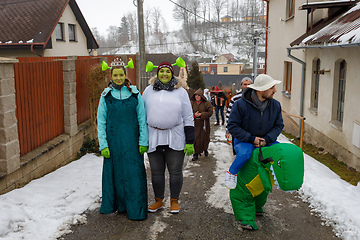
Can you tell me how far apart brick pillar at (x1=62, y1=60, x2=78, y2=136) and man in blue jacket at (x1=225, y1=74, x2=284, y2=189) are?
3.88m

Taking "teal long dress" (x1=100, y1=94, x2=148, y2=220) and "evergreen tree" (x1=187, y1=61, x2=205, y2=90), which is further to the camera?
"evergreen tree" (x1=187, y1=61, x2=205, y2=90)

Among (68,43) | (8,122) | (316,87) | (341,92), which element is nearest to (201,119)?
(341,92)

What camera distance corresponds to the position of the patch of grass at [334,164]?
688 centimetres

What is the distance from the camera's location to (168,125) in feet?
14.3

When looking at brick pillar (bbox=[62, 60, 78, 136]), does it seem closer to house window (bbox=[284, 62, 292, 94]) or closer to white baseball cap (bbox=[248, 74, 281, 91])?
white baseball cap (bbox=[248, 74, 281, 91])

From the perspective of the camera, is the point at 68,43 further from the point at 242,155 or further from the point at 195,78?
the point at 242,155

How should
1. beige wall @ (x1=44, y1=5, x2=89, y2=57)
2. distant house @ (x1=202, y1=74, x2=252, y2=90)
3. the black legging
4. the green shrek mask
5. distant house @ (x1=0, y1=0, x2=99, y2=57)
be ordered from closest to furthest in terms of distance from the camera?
1. the green shrek mask
2. the black legging
3. distant house @ (x1=0, y1=0, x2=99, y2=57)
4. beige wall @ (x1=44, y1=5, x2=89, y2=57)
5. distant house @ (x1=202, y1=74, x2=252, y2=90)

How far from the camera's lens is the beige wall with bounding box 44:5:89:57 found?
65.8 feet

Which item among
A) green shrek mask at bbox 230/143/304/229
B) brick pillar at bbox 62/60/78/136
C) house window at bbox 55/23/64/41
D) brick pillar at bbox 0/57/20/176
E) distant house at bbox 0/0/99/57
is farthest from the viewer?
house window at bbox 55/23/64/41

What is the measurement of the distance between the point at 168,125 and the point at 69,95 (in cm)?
329

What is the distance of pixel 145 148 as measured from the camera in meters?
4.41

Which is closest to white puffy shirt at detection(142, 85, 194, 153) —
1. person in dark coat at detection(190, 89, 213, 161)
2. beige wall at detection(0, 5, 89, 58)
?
person in dark coat at detection(190, 89, 213, 161)

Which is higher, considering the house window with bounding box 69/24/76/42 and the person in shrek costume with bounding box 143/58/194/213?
the house window with bounding box 69/24/76/42

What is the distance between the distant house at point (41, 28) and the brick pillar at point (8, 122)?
45.5ft
